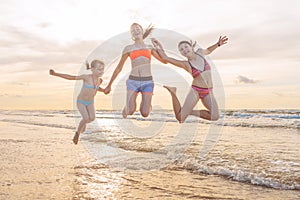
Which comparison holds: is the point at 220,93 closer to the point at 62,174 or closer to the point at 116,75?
the point at 116,75

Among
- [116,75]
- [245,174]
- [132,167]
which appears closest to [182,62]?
[116,75]

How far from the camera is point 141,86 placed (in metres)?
7.01

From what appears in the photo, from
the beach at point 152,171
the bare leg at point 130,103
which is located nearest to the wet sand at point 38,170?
the beach at point 152,171

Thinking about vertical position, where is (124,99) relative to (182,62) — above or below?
below

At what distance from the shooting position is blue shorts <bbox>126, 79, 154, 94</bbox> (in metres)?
7.00

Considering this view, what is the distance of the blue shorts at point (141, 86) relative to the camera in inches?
276

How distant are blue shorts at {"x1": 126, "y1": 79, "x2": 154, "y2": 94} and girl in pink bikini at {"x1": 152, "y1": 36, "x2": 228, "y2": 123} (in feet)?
1.56

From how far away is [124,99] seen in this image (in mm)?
7539

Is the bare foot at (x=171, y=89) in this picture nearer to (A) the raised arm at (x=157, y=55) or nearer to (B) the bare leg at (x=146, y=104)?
(B) the bare leg at (x=146, y=104)

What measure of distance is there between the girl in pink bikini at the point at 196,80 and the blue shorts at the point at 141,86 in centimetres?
48

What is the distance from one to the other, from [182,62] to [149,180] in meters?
3.92

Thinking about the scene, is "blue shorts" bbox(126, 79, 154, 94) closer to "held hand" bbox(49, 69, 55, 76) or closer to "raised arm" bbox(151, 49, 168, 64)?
"raised arm" bbox(151, 49, 168, 64)

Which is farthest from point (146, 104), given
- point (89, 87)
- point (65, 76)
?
point (65, 76)

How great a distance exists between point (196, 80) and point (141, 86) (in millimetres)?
1059
